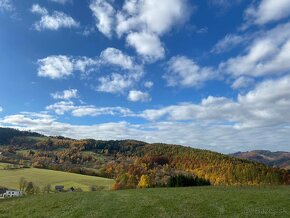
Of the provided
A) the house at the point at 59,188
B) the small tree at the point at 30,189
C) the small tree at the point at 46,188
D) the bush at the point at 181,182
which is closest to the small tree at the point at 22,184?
the small tree at the point at 30,189

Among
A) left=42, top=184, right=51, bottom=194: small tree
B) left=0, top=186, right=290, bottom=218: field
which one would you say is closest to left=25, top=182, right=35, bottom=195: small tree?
left=42, top=184, right=51, bottom=194: small tree

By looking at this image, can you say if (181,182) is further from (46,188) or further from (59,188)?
(59,188)

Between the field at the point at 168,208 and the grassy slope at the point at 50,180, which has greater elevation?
the grassy slope at the point at 50,180

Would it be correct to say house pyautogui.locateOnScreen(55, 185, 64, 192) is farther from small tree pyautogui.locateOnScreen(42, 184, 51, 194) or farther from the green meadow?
small tree pyautogui.locateOnScreen(42, 184, 51, 194)

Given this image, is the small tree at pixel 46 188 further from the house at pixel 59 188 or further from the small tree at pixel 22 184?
the small tree at pixel 22 184

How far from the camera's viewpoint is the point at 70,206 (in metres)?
38.1

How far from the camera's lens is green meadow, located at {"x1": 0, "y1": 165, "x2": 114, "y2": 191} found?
157150 mm

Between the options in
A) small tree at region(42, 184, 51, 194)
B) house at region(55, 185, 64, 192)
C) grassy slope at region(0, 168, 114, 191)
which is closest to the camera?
small tree at region(42, 184, 51, 194)

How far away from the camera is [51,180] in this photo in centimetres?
16788

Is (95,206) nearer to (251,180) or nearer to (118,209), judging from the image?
(118,209)

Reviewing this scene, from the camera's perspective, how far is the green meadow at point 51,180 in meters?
157

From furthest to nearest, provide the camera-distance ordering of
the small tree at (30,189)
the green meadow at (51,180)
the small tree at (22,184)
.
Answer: the green meadow at (51,180) < the small tree at (22,184) < the small tree at (30,189)

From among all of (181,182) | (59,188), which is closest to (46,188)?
(59,188)

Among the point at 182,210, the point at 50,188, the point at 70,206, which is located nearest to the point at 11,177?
the point at 50,188
